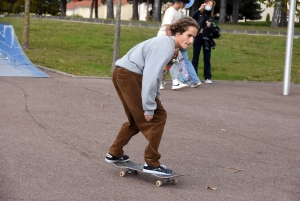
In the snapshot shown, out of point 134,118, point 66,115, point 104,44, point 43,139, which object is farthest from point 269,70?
point 134,118

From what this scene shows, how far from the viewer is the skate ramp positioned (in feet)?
45.8

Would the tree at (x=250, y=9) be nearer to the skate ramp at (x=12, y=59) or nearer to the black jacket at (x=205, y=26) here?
the skate ramp at (x=12, y=59)

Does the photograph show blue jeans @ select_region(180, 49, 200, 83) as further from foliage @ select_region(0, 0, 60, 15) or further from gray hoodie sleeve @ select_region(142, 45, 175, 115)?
foliage @ select_region(0, 0, 60, 15)

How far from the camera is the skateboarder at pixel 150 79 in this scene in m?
5.71

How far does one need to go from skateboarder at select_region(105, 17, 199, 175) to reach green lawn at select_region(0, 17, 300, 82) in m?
9.04

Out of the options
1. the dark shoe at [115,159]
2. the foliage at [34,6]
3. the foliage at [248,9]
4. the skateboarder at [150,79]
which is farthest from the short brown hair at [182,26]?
the foliage at [248,9]

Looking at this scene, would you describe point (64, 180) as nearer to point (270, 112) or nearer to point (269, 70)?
point (270, 112)

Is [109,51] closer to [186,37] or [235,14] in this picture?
[186,37]

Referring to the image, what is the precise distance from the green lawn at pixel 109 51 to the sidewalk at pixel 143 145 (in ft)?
13.1

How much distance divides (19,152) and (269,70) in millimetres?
12787

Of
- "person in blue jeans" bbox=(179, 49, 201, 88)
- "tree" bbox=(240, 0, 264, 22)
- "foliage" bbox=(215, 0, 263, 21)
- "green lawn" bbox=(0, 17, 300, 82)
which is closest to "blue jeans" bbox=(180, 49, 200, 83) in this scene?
"person in blue jeans" bbox=(179, 49, 201, 88)

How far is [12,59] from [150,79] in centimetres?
1025

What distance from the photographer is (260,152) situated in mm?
7719

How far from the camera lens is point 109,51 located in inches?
837
